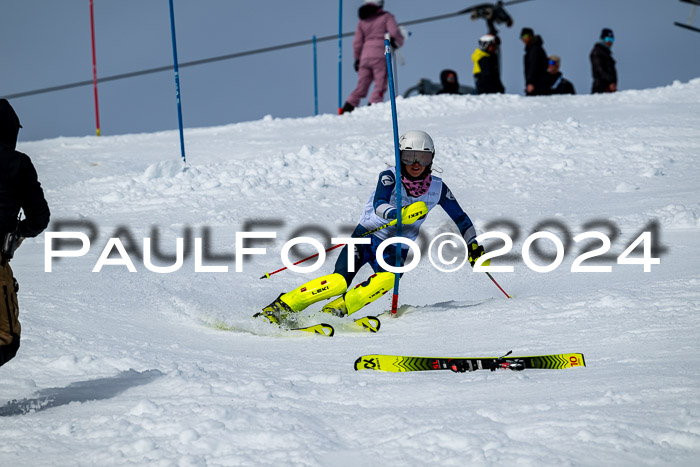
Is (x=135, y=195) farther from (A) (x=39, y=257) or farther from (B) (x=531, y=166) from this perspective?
(B) (x=531, y=166)

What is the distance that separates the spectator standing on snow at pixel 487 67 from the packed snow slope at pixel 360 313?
6.22 feet

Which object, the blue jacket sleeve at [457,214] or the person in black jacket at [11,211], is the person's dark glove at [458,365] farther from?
the blue jacket sleeve at [457,214]

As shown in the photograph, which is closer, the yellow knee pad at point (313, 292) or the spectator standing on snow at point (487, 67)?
the yellow knee pad at point (313, 292)

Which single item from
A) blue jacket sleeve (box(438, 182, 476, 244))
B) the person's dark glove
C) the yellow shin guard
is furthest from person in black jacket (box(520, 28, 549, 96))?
the person's dark glove

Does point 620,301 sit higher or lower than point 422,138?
lower

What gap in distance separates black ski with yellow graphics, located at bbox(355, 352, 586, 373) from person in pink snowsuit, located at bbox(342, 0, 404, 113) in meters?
10.8

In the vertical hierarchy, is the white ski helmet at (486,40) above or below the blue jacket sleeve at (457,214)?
above

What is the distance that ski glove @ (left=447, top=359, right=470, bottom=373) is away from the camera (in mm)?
4043

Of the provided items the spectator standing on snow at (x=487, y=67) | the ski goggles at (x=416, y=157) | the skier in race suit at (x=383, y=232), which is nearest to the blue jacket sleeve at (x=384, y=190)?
the skier in race suit at (x=383, y=232)

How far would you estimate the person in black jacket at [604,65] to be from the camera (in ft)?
52.3

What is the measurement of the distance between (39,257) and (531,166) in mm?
7006

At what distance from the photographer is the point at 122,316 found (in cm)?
585

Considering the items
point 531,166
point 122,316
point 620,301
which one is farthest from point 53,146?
point 620,301

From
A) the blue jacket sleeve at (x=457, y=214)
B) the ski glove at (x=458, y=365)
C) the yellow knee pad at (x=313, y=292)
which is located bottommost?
the ski glove at (x=458, y=365)
